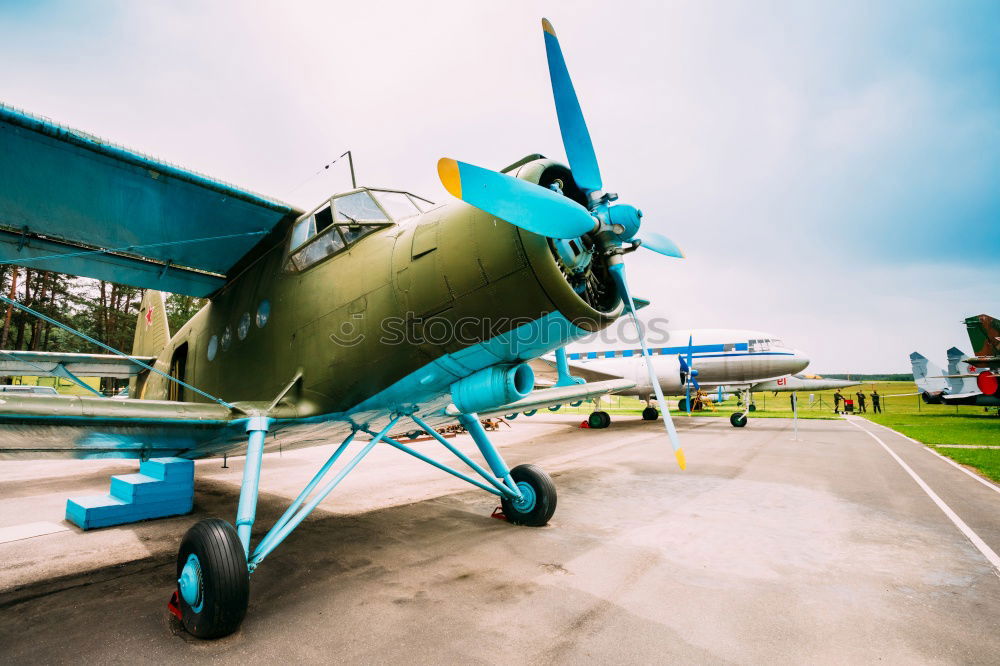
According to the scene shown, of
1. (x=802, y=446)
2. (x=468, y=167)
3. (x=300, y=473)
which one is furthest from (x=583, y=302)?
(x=802, y=446)

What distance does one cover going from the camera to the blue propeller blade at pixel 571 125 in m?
3.53

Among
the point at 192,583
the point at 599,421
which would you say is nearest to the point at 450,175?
the point at 192,583

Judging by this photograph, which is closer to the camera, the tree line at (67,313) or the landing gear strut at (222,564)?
the landing gear strut at (222,564)

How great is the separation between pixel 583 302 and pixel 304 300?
3012 mm

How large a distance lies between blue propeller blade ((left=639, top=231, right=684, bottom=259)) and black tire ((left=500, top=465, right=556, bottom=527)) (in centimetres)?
325

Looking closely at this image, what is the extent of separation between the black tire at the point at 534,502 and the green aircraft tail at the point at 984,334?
34.2m

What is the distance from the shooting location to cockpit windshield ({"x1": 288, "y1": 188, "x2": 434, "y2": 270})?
4438 mm

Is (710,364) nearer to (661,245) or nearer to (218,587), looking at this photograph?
(661,245)

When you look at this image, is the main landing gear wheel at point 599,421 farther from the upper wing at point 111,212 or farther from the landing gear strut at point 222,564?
the landing gear strut at point 222,564

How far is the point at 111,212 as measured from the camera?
4945 mm

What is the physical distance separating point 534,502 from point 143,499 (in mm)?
5534

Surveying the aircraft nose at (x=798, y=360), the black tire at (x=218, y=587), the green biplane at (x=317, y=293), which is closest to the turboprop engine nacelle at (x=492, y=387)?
the green biplane at (x=317, y=293)

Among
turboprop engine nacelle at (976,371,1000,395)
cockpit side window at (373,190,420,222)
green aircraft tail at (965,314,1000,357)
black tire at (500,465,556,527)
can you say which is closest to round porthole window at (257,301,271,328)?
cockpit side window at (373,190,420,222)

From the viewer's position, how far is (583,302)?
10.9 feet
